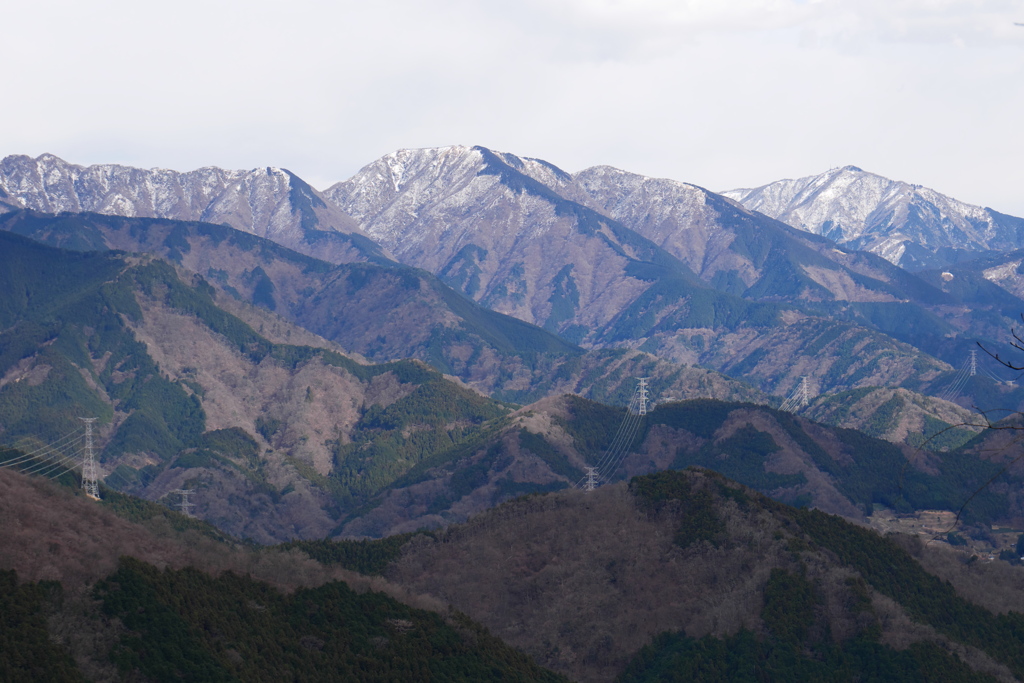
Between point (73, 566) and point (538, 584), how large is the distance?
267 ft

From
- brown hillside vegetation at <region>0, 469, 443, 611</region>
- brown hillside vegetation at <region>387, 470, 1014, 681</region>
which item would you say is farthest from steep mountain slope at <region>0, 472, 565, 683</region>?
brown hillside vegetation at <region>387, 470, 1014, 681</region>

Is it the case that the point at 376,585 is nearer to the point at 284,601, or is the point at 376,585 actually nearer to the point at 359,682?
the point at 284,601

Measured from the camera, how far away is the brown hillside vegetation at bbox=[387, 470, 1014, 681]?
6339 inches

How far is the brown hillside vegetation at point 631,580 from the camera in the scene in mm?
161000

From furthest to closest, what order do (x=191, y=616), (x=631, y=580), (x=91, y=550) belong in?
(x=631, y=580)
(x=91, y=550)
(x=191, y=616)

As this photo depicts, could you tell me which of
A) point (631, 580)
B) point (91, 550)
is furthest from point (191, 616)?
point (631, 580)

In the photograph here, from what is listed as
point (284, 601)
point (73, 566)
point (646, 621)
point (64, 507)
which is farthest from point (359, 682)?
point (646, 621)

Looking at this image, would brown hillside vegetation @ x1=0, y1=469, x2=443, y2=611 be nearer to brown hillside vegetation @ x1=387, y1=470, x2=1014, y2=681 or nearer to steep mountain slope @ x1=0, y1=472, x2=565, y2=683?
steep mountain slope @ x1=0, y1=472, x2=565, y2=683

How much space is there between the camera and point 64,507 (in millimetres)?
144250

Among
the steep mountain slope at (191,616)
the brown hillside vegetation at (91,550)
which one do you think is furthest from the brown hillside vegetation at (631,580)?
the brown hillside vegetation at (91,550)

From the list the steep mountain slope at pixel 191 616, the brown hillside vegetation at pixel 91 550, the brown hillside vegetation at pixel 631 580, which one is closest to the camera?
the steep mountain slope at pixel 191 616

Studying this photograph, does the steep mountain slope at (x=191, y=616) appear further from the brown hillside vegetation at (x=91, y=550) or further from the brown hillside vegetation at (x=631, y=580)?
the brown hillside vegetation at (x=631, y=580)

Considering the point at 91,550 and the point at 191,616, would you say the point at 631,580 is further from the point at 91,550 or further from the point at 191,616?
the point at 91,550

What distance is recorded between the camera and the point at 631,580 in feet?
590
